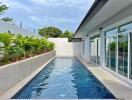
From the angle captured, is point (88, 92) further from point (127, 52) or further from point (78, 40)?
point (78, 40)

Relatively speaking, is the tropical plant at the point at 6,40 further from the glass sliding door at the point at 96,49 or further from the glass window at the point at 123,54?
the glass sliding door at the point at 96,49

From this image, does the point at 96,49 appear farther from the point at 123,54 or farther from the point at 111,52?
the point at 123,54

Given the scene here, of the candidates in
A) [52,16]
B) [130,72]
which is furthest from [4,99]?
[52,16]

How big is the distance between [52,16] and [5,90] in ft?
146

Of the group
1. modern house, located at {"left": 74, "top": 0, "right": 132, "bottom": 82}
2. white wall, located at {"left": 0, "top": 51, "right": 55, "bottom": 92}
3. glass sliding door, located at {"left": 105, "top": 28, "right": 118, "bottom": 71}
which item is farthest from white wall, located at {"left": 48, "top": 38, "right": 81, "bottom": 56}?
white wall, located at {"left": 0, "top": 51, "right": 55, "bottom": 92}

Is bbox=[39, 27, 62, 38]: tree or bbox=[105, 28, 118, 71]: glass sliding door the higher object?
bbox=[39, 27, 62, 38]: tree

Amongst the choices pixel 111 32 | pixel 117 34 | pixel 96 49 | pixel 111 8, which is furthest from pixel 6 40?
pixel 96 49

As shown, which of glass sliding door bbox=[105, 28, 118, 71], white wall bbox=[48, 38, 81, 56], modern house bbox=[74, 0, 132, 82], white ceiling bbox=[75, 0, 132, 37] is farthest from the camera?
white wall bbox=[48, 38, 81, 56]

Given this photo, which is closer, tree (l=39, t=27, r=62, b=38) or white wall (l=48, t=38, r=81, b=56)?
white wall (l=48, t=38, r=81, b=56)

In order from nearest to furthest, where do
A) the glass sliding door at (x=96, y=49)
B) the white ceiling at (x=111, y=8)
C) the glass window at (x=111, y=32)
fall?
the white ceiling at (x=111, y=8), the glass window at (x=111, y=32), the glass sliding door at (x=96, y=49)

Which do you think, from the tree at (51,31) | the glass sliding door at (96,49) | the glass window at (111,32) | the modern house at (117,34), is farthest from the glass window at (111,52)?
the tree at (51,31)

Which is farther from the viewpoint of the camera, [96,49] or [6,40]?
[96,49]

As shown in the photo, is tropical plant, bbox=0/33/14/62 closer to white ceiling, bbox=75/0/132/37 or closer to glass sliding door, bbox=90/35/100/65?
white ceiling, bbox=75/0/132/37

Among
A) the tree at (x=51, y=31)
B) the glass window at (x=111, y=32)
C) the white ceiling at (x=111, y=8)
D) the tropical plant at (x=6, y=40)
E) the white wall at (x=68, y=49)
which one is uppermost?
the tree at (x=51, y=31)
